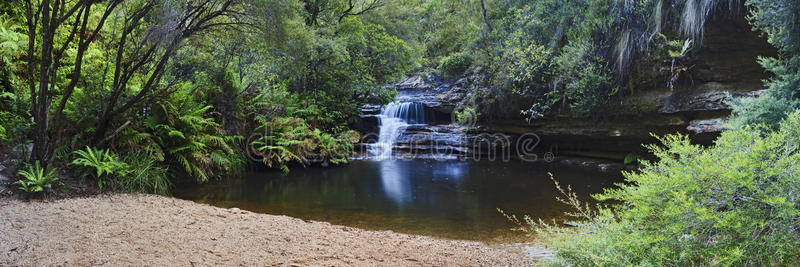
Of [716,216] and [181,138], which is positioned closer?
[716,216]

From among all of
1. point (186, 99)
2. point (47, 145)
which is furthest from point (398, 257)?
point (186, 99)

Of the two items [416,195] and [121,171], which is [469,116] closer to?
[416,195]

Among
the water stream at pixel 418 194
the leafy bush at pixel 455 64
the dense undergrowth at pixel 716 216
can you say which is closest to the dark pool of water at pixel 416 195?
the water stream at pixel 418 194

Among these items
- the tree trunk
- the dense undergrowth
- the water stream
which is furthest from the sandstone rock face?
the tree trunk

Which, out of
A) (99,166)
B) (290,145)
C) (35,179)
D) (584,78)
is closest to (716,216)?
(35,179)

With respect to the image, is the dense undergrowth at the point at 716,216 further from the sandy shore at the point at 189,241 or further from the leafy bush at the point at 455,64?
the leafy bush at the point at 455,64

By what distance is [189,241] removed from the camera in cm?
321

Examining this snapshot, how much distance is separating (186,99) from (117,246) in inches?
202

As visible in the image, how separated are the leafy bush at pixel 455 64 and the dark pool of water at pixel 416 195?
6.72m

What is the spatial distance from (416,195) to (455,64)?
10.3 meters

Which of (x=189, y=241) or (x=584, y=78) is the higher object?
(x=584, y=78)

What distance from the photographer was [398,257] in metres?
3.31

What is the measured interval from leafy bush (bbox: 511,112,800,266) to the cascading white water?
11.1 metres

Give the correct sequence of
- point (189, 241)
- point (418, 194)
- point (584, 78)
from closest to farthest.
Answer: point (189, 241)
point (418, 194)
point (584, 78)
